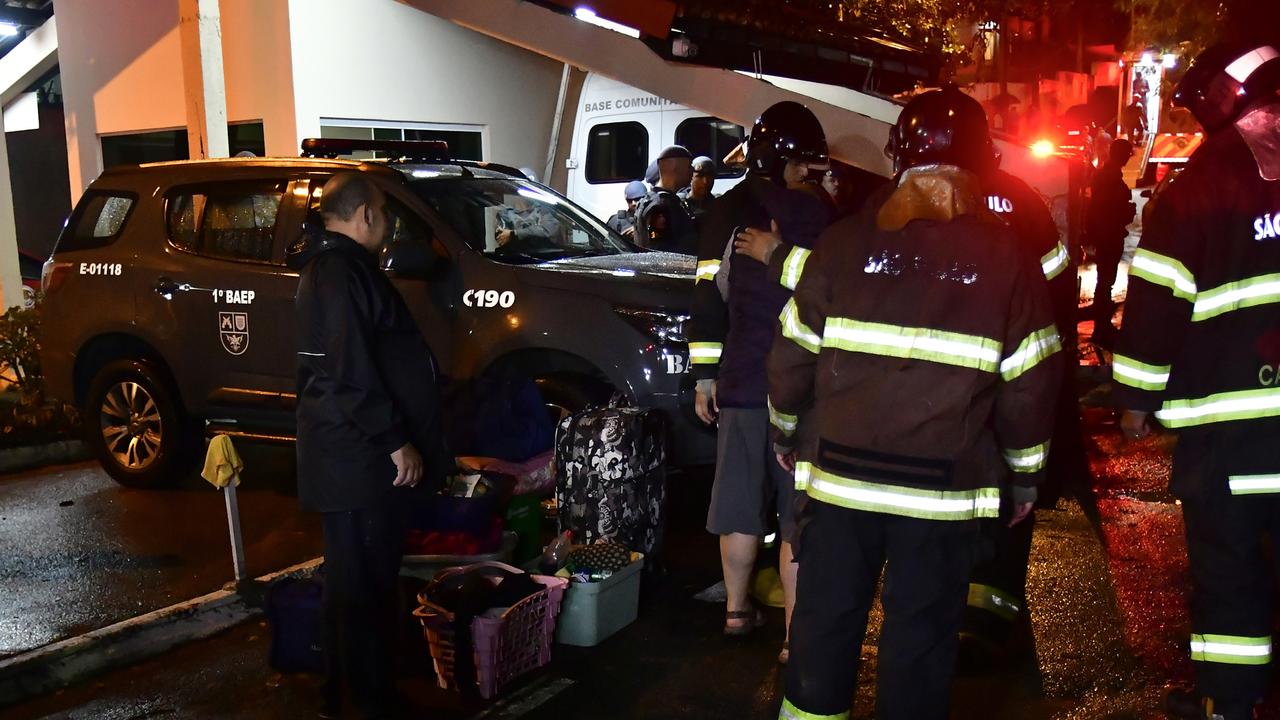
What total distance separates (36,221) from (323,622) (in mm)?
20490

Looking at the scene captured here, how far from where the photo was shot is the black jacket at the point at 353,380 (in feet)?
12.6

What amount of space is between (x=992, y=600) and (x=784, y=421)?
1516mm

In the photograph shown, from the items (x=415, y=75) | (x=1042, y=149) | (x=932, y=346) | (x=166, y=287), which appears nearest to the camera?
(x=932, y=346)

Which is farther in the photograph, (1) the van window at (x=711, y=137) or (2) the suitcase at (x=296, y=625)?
(1) the van window at (x=711, y=137)

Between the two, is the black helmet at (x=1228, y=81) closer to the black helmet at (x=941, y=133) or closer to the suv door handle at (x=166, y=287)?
the black helmet at (x=941, y=133)

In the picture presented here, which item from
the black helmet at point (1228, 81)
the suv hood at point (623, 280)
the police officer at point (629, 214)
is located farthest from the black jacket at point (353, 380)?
the police officer at point (629, 214)

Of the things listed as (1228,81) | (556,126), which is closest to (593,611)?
(1228,81)

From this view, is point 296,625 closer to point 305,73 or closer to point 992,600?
point 992,600

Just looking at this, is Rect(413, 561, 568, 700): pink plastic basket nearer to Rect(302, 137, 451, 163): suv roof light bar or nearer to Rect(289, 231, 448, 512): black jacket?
Rect(289, 231, 448, 512): black jacket

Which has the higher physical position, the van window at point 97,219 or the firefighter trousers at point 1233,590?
the van window at point 97,219

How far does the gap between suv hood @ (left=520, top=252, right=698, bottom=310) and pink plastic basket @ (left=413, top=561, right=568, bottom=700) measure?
6.40 feet

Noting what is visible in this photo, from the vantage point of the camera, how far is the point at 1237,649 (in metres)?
3.57

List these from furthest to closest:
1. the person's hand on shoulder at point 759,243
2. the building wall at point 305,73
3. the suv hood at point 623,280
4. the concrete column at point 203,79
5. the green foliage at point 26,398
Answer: the building wall at point 305,73
the concrete column at point 203,79
the green foliage at point 26,398
the suv hood at point 623,280
the person's hand on shoulder at point 759,243

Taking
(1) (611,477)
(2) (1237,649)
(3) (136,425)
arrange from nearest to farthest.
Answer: (2) (1237,649) < (1) (611,477) < (3) (136,425)
